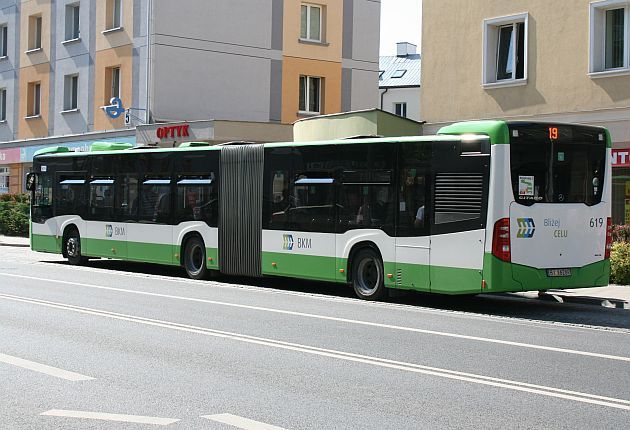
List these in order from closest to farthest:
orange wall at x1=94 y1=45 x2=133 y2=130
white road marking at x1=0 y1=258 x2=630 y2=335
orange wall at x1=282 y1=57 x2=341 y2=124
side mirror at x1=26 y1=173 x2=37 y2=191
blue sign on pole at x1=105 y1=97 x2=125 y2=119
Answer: white road marking at x1=0 y1=258 x2=630 y2=335, side mirror at x1=26 y1=173 x2=37 y2=191, blue sign on pole at x1=105 y1=97 x2=125 y2=119, orange wall at x1=94 y1=45 x2=133 y2=130, orange wall at x1=282 y1=57 x2=341 y2=124

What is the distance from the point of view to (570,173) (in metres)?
15.2

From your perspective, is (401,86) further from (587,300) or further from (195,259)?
(587,300)

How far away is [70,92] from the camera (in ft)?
136

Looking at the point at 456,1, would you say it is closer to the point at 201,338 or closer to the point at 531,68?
the point at 531,68

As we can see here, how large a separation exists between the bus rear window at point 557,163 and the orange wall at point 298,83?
2548 centimetres

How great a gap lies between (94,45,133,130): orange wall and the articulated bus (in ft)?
49.9

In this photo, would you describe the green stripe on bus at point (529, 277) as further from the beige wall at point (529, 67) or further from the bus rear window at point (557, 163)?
the beige wall at point (529, 67)

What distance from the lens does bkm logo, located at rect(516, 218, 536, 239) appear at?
14.7m

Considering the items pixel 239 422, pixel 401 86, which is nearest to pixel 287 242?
pixel 239 422

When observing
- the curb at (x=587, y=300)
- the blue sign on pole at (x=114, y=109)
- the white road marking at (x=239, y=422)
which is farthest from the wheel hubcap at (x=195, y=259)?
the blue sign on pole at (x=114, y=109)

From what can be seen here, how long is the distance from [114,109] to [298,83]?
7911 mm

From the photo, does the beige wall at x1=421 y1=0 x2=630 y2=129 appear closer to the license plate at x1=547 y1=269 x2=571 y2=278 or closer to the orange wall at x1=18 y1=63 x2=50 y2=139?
the license plate at x1=547 y1=269 x2=571 y2=278

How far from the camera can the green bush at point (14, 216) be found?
126ft

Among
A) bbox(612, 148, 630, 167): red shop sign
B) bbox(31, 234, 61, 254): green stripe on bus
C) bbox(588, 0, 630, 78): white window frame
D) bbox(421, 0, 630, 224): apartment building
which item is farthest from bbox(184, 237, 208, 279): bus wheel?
bbox(588, 0, 630, 78): white window frame
